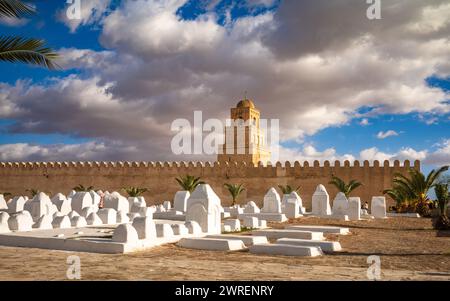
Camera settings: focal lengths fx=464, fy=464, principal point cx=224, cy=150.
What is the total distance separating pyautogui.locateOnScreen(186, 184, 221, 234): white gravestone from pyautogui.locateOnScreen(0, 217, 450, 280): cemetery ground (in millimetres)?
2287

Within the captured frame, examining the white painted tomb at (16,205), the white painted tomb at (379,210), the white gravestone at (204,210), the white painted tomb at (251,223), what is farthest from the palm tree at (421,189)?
the white painted tomb at (16,205)

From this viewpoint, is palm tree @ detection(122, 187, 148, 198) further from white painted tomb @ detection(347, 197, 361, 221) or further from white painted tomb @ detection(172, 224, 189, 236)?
white painted tomb @ detection(172, 224, 189, 236)

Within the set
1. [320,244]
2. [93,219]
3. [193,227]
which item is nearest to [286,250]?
[320,244]

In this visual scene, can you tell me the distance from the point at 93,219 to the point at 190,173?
19338mm

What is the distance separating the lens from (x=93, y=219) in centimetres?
1269

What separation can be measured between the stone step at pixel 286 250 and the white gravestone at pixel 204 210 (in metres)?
3.07

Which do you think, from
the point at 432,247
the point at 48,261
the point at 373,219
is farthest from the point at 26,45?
the point at 373,219

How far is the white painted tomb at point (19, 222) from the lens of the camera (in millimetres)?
10375

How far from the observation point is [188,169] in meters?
32.0

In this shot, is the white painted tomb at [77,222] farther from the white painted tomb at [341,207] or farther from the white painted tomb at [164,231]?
the white painted tomb at [341,207]

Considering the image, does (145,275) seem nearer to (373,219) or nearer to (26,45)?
(26,45)

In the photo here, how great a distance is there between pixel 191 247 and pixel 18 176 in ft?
→ 99.0

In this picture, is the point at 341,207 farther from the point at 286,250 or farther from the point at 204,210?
the point at 286,250

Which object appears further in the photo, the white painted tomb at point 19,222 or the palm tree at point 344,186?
the palm tree at point 344,186
